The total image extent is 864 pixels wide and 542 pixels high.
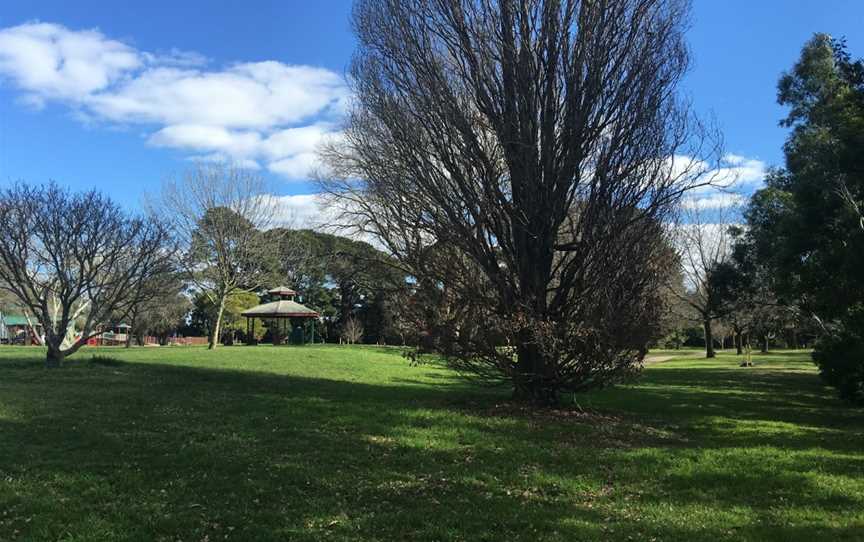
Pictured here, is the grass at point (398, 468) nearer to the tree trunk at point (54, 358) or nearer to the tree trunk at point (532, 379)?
the tree trunk at point (532, 379)

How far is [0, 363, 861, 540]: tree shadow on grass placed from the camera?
5.45 m

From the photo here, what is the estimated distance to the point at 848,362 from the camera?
54.7ft

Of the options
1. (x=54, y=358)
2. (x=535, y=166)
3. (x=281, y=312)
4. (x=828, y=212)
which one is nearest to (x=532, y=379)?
(x=535, y=166)

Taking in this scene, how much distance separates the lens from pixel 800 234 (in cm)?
1527

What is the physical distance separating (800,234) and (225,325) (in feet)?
139

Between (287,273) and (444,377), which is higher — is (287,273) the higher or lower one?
the higher one

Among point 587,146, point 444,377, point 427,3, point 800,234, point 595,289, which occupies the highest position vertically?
point 427,3

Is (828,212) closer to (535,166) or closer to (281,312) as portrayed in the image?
(535,166)

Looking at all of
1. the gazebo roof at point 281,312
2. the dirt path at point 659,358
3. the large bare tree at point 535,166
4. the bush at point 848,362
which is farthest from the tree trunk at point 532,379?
the dirt path at point 659,358

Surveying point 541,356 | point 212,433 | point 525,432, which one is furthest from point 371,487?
point 541,356

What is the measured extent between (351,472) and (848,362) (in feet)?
50.0

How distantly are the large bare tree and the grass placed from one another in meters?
1.59

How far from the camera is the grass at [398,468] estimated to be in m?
5.47

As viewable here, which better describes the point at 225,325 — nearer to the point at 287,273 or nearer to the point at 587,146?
the point at 287,273
